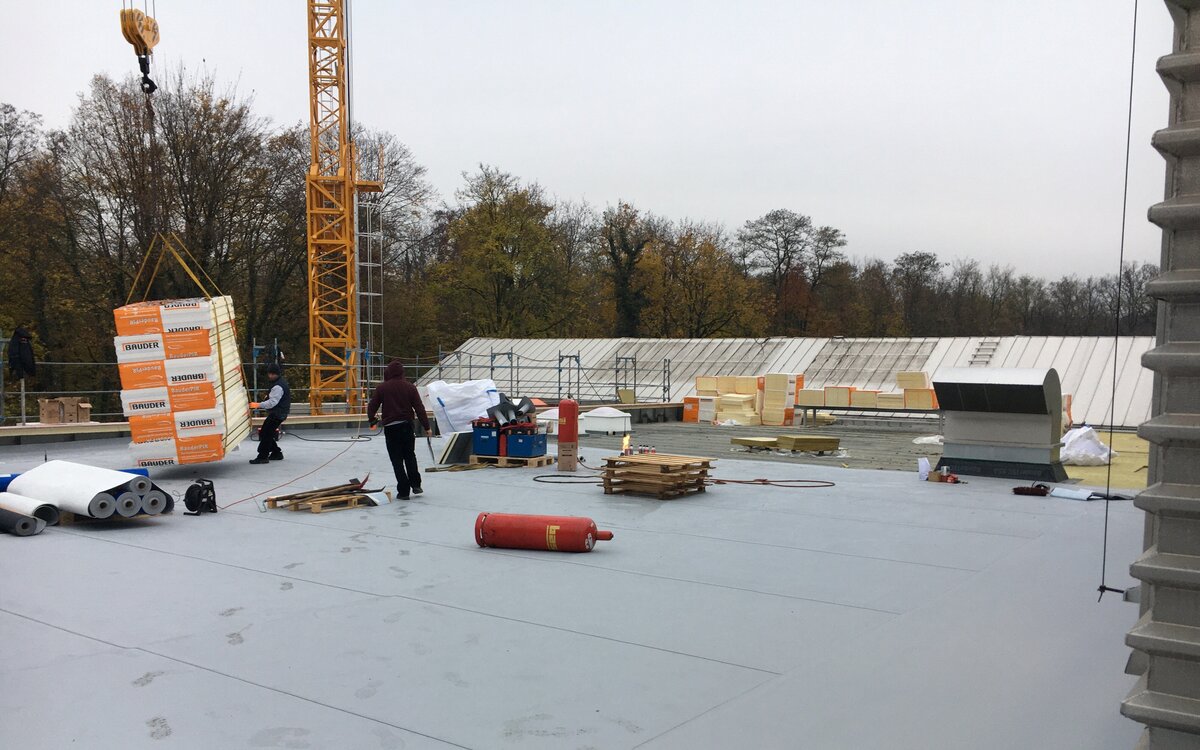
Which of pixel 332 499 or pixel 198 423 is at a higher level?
pixel 198 423

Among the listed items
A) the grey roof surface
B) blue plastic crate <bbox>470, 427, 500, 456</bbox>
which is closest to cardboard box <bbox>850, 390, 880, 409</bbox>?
blue plastic crate <bbox>470, 427, 500, 456</bbox>

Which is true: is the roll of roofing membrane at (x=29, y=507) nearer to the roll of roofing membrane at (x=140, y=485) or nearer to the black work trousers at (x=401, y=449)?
the roll of roofing membrane at (x=140, y=485)

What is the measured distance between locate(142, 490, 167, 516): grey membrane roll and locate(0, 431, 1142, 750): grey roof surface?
168 millimetres

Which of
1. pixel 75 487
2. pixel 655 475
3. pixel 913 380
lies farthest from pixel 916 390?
pixel 75 487

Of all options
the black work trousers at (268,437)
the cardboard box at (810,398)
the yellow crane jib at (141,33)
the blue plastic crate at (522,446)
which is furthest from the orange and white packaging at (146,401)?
the cardboard box at (810,398)

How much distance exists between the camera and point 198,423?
13594 mm

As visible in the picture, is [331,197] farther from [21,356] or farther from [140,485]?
[140,485]

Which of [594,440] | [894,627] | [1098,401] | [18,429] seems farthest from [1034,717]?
[1098,401]

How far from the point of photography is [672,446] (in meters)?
20.7

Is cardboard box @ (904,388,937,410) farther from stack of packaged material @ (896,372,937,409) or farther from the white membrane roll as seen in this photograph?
the white membrane roll

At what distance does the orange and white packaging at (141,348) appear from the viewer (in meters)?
13.1

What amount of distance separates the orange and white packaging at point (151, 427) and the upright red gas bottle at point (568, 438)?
581 cm

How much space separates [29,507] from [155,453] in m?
4.02

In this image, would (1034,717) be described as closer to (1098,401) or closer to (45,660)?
(45,660)
